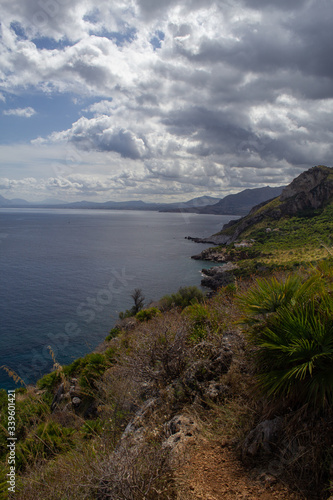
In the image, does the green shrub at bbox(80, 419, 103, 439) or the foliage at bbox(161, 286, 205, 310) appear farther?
the foliage at bbox(161, 286, 205, 310)

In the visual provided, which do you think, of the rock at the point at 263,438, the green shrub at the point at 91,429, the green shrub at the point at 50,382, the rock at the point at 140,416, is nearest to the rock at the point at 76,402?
the green shrub at the point at 91,429

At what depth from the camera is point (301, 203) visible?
115 meters

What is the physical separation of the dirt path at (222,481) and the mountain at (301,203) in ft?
350

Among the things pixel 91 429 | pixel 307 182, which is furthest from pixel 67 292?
pixel 307 182

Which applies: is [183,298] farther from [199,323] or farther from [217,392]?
[217,392]

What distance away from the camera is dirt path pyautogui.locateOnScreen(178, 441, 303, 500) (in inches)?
117

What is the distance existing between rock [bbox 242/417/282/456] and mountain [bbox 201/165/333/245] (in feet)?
349

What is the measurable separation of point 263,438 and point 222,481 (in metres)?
0.71

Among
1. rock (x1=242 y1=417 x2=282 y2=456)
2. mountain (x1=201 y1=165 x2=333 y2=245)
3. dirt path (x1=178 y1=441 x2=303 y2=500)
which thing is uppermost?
mountain (x1=201 y1=165 x2=333 y2=245)

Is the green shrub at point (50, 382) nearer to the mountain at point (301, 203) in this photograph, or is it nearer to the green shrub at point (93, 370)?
the green shrub at point (93, 370)

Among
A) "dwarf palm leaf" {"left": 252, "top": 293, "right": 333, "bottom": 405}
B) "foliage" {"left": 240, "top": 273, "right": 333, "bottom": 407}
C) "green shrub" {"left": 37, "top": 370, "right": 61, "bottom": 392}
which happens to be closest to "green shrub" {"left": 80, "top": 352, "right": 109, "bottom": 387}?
"green shrub" {"left": 37, "top": 370, "right": 61, "bottom": 392}

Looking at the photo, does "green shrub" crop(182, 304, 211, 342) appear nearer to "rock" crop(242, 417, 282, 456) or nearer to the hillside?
the hillside

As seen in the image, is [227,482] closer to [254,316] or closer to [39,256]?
[254,316]

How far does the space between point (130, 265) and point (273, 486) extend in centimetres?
6384
